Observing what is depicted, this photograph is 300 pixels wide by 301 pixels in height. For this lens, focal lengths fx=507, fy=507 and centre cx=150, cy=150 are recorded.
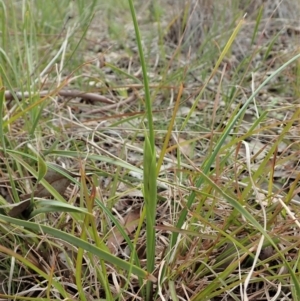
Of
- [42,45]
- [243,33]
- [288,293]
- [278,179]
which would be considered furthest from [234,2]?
[288,293]

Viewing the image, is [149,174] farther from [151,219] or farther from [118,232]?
[118,232]

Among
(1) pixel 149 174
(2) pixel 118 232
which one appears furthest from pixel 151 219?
(2) pixel 118 232

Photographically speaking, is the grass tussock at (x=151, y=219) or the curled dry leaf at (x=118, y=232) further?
the curled dry leaf at (x=118, y=232)

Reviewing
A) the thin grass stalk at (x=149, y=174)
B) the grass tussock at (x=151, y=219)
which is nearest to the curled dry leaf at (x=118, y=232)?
the grass tussock at (x=151, y=219)

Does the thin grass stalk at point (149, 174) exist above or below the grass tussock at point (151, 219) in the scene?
above

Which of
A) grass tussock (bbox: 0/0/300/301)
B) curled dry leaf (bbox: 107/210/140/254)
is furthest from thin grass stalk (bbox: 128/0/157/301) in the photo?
curled dry leaf (bbox: 107/210/140/254)

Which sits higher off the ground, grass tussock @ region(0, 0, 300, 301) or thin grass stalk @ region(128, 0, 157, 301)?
thin grass stalk @ region(128, 0, 157, 301)

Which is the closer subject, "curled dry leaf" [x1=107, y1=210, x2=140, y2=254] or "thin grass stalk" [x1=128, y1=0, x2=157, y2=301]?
"thin grass stalk" [x1=128, y1=0, x2=157, y2=301]

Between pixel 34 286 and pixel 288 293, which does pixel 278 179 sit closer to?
pixel 288 293

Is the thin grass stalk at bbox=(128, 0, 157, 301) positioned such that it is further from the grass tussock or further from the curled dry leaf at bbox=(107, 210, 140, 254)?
the curled dry leaf at bbox=(107, 210, 140, 254)

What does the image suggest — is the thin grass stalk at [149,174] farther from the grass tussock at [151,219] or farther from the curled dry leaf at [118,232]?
the curled dry leaf at [118,232]

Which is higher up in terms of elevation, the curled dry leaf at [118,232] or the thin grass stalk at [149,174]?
the thin grass stalk at [149,174]
